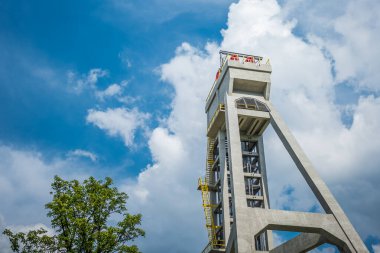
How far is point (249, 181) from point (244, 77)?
12.7m

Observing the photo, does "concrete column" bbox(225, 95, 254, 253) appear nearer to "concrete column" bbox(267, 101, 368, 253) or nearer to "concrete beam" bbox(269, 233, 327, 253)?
"concrete column" bbox(267, 101, 368, 253)

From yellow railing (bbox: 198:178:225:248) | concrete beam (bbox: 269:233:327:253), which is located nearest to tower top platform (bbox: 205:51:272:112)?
yellow railing (bbox: 198:178:225:248)

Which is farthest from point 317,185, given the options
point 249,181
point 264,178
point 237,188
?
point 249,181

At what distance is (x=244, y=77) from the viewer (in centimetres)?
4322

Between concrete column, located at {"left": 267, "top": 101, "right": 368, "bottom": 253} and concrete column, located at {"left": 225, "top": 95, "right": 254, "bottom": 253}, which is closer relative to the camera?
concrete column, located at {"left": 225, "top": 95, "right": 254, "bottom": 253}

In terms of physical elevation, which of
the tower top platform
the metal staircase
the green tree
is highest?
the tower top platform

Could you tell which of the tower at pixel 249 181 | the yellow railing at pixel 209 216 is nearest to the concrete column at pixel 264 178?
the tower at pixel 249 181

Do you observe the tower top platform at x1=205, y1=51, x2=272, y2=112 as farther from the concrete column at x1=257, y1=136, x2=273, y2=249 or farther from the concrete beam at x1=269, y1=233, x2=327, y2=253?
the concrete beam at x1=269, y1=233, x2=327, y2=253

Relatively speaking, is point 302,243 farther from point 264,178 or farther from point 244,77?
point 244,77

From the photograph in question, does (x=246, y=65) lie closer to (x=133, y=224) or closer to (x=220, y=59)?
(x=220, y=59)

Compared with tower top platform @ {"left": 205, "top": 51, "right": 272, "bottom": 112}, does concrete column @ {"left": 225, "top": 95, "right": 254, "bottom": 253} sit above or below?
below

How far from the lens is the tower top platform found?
43188 mm

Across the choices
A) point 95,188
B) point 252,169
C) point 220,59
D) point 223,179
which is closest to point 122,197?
point 95,188

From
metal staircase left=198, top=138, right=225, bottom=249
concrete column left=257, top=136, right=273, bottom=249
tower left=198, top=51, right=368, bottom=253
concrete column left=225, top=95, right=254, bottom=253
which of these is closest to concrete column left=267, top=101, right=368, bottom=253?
tower left=198, top=51, right=368, bottom=253
